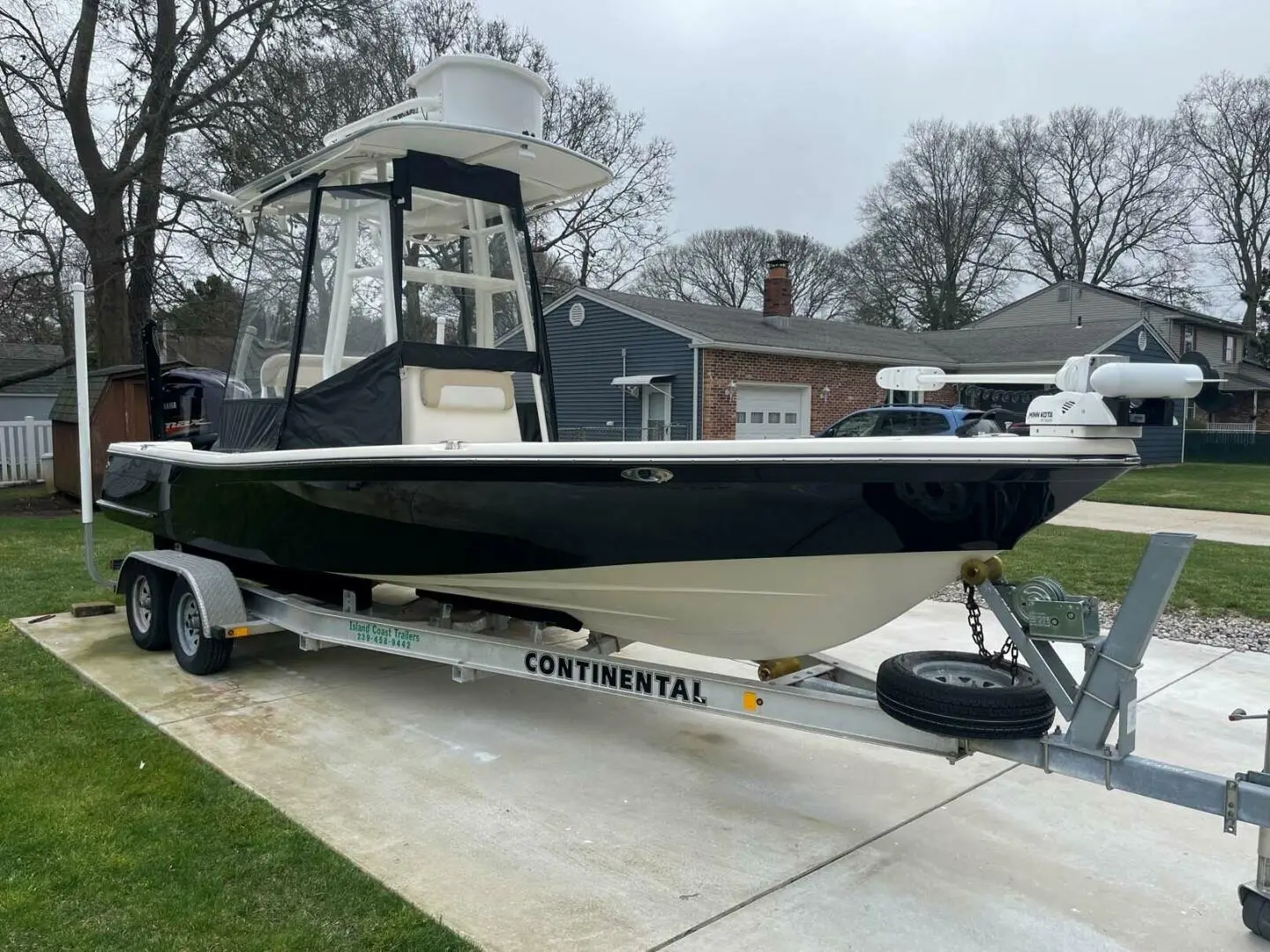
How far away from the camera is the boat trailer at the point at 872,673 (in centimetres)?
253

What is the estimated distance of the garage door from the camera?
61.2 feet

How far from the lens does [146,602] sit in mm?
5578

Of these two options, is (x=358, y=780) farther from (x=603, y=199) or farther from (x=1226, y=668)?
(x=603, y=199)

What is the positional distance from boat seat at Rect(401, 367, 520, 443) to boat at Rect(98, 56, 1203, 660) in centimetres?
1

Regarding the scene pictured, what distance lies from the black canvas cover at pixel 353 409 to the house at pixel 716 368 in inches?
497

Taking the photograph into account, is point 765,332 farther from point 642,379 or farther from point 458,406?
point 458,406

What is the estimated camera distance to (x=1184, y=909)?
2.80m

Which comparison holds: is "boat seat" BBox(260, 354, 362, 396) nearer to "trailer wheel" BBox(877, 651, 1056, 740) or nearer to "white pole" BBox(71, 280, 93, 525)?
"white pole" BBox(71, 280, 93, 525)

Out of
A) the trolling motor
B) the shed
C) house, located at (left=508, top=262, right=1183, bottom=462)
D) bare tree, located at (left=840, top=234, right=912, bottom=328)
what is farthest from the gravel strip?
bare tree, located at (left=840, top=234, right=912, bottom=328)

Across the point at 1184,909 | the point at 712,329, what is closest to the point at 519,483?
the point at 1184,909

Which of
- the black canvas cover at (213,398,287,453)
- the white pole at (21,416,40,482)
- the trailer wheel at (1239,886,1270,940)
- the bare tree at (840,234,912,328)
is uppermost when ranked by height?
the bare tree at (840,234,912,328)

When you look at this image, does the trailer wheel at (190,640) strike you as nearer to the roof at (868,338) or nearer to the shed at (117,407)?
the shed at (117,407)

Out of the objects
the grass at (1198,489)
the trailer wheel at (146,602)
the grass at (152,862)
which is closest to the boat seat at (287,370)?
the trailer wheel at (146,602)

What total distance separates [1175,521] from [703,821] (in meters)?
11.4
